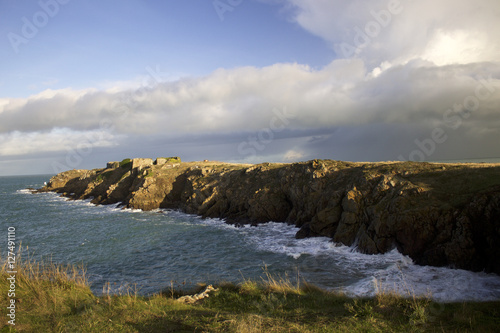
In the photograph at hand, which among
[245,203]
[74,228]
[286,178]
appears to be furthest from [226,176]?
[74,228]

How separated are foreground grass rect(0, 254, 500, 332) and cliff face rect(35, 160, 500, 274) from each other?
8.39 m

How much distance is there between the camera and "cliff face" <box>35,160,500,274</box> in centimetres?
1831

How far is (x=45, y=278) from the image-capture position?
13.0 m

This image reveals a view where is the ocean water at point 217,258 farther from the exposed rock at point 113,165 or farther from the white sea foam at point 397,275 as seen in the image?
the exposed rock at point 113,165

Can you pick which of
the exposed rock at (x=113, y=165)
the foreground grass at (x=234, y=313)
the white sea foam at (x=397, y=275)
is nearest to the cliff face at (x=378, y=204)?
the white sea foam at (x=397, y=275)

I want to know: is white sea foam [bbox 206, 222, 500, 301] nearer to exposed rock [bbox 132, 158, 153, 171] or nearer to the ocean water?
the ocean water

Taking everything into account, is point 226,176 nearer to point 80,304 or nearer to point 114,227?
point 114,227

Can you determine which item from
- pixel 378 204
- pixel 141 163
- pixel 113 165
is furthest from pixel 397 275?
pixel 113 165

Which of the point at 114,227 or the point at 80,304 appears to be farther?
the point at 114,227

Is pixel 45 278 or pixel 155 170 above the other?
pixel 155 170

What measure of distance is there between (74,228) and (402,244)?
4295cm

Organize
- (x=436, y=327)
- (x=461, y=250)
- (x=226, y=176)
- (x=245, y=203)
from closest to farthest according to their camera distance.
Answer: (x=436, y=327) < (x=461, y=250) < (x=245, y=203) < (x=226, y=176)

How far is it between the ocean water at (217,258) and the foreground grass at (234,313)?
59.8 inches

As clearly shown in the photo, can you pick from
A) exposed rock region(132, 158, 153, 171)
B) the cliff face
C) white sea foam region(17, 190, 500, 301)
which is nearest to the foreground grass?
white sea foam region(17, 190, 500, 301)
